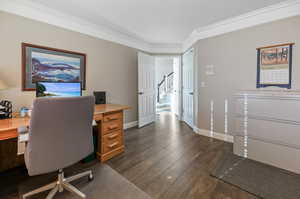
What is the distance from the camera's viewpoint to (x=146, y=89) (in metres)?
4.13

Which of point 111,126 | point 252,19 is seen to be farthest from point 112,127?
point 252,19

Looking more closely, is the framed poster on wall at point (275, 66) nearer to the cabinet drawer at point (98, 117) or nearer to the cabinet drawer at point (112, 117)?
the cabinet drawer at point (112, 117)

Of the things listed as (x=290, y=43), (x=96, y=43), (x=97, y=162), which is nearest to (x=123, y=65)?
(x=96, y=43)

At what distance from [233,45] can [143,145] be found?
266 centimetres

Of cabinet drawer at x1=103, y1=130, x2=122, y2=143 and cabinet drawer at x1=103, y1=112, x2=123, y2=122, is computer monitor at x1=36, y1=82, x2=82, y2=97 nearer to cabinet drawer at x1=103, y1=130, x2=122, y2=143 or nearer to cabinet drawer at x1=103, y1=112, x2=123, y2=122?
cabinet drawer at x1=103, y1=112, x2=123, y2=122

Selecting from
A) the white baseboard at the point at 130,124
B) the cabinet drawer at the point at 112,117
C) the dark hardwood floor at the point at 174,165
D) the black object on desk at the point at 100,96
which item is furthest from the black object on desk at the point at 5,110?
the white baseboard at the point at 130,124

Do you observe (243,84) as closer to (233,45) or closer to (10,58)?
(233,45)

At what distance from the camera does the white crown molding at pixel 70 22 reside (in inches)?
79.4

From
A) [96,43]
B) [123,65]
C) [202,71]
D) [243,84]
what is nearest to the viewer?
[243,84]

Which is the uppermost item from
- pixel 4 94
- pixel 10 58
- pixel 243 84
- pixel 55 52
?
pixel 55 52

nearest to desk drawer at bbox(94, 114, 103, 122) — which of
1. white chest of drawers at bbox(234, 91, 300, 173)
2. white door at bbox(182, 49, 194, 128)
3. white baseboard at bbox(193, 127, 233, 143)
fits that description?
white chest of drawers at bbox(234, 91, 300, 173)

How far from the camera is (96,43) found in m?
2.99

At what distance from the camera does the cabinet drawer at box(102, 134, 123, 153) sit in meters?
2.20

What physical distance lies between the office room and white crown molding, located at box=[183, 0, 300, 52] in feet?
0.05
